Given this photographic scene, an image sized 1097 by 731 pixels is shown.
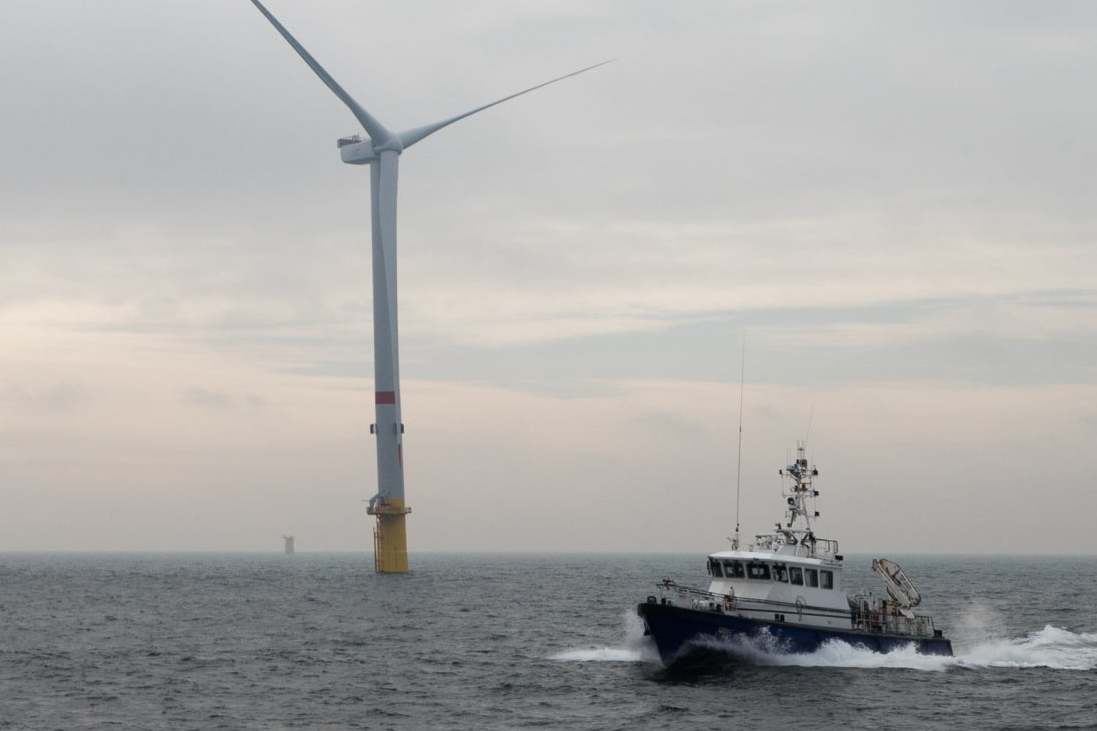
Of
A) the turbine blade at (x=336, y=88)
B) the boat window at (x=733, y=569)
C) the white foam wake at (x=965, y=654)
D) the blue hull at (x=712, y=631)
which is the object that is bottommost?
the white foam wake at (x=965, y=654)

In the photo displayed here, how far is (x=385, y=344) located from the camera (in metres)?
130

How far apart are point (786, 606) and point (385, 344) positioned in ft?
262

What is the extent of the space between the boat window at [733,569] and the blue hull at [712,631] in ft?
10.0

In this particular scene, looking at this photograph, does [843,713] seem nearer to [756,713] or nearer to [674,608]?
[756,713]

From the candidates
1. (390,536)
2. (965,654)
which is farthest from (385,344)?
(965,654)

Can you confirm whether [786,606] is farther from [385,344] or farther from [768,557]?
[385,344]

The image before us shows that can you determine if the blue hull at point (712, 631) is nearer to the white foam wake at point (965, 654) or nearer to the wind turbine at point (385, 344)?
the white foam wake at point (965, 654)

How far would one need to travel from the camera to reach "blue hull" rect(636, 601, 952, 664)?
175 ft

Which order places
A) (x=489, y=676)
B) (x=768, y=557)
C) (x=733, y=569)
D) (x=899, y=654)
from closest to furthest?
(x=768, y=557) < (x=733, y=569) < (x=489, y=676) < (x=899, y=654)

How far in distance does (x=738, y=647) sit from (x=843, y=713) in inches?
275

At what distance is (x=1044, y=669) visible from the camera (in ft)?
207

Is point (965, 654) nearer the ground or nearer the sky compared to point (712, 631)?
nearer the ground

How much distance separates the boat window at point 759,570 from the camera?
5578 cm

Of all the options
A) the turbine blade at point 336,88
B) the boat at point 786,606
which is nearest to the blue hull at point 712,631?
the boat at point 786,606
